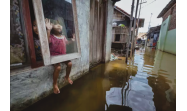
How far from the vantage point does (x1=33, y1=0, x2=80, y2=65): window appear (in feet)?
4.93

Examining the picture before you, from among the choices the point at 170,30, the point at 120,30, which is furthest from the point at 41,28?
the point at 170,30

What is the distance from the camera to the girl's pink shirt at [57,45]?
5.78 ft

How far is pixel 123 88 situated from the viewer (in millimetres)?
2648

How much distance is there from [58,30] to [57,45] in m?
0.36

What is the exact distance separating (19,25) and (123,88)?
3.12 meters

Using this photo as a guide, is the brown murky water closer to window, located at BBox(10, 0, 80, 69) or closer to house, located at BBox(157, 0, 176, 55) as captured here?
window, located at BBox(10, 0, 80, 69)

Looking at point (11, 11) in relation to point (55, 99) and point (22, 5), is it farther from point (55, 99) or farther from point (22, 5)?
point (55, 99)

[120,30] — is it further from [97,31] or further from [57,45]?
[57,45]

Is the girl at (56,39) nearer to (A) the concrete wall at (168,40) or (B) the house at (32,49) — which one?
(B) the house at (32,49)

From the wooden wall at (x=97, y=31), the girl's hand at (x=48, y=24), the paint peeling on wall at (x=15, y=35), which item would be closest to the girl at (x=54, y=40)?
the girl's hand at (x=48, y=24)

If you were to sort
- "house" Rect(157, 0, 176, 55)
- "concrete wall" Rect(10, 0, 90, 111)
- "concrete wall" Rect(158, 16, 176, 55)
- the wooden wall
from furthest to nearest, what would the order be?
"house" Rect(157, 0, 176, 55), "concrete wall" Rect(158, 16, 176, 55), the wooden wall, "concrete wall" Rect(10, 0, 90, 111)

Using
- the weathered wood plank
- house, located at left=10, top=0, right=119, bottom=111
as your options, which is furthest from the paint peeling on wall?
the weathered wood plank
